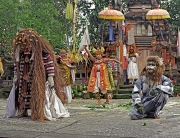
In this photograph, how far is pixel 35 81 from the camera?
750cm

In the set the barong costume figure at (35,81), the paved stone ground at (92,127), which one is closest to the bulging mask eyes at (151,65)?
the paved stone ground at (92,127)

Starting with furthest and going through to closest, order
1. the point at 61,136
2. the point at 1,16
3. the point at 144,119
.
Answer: the point at 1,16 → the point at 144,119 → the point at 61,136

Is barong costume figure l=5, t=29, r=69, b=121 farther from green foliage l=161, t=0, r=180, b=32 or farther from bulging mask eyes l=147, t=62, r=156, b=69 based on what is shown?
green foliage l=161, t=0, r=180, b=32

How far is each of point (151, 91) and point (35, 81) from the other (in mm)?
2360

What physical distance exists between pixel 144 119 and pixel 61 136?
234 centimetres

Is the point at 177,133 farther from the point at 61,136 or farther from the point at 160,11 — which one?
the point at 160,11

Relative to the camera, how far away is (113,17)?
15.1m

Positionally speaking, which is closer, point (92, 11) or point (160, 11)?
point (160, 11)

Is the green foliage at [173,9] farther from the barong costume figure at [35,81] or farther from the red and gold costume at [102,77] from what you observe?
the barong costume figure at [35,81]

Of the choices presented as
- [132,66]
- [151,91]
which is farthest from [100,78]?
[132,66]

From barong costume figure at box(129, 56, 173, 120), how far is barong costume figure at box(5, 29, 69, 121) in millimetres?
1647

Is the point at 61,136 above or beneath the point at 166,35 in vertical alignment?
beneath

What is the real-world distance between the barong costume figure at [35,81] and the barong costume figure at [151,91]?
1647 millimetres

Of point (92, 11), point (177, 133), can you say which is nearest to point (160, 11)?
point (92, 11)
